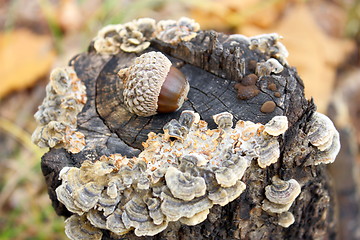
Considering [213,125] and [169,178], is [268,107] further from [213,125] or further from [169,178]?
[169,178]

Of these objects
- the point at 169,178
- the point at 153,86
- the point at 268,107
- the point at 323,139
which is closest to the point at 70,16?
the point at 153,86

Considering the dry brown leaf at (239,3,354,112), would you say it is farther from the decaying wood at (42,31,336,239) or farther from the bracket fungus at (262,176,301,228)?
the bracket fungus at (262,176,301,228)

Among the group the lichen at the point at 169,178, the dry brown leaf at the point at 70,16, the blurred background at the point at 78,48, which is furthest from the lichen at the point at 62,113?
the dry brown leaf at the point at 70,16

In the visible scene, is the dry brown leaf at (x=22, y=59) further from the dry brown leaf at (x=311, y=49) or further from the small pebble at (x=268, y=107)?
the small pebble at (x=268, y=107)

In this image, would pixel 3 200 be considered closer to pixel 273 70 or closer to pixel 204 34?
pixel 204 34

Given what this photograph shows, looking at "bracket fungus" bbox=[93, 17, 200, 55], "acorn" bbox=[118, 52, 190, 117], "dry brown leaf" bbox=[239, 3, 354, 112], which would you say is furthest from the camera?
"dry brown leaf" bbox=[239, 3, 354, 112]

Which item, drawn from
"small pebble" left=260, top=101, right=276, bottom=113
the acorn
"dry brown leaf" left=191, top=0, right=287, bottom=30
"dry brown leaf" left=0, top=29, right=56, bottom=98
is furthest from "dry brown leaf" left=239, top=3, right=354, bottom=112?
the acorn

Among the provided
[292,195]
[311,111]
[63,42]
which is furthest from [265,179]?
[63,42]

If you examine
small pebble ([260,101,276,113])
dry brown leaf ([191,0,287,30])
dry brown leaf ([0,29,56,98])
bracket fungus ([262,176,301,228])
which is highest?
small pebble ([260,101,276,113])
